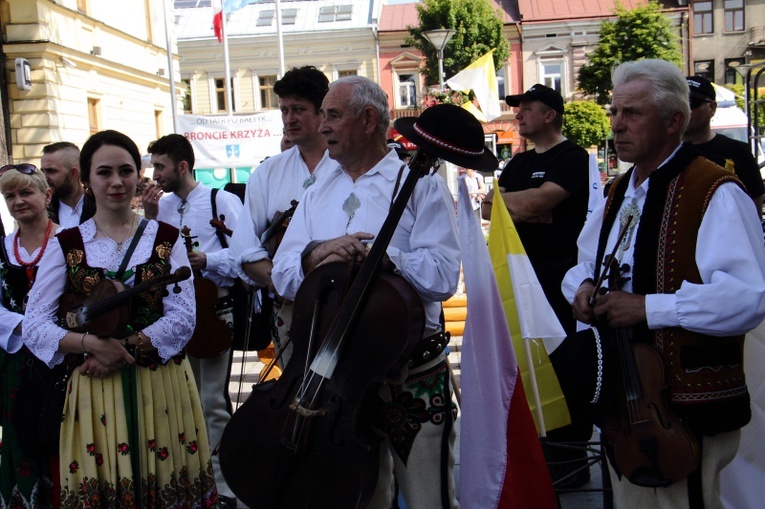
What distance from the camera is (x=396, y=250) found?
2873 mm

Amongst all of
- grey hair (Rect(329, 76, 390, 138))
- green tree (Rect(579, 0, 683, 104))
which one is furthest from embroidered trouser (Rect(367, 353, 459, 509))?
green tree (Rect(579, 0, 683, 104))

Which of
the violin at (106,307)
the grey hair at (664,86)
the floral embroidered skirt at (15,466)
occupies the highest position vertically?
the grey hair at (664,86)

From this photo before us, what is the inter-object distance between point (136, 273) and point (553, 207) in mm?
2255

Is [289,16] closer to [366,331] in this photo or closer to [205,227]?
[205,227]

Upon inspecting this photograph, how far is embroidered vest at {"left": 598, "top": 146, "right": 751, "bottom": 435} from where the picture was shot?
2492mm

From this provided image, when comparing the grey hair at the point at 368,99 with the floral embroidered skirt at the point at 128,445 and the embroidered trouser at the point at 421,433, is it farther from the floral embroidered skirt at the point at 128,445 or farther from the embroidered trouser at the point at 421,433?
the floral embroidered skirt at the point at 128,445

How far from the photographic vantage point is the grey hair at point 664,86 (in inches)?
105

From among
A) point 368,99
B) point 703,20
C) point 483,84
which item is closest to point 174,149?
point 368,99

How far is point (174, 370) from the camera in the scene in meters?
3.50

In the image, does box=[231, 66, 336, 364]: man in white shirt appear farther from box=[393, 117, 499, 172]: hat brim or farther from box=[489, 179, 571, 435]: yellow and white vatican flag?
box=[393, 117, 499, 172]: hat brim

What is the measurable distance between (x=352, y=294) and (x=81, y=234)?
133cm

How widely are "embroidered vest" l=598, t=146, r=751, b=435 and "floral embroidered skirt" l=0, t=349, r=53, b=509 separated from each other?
9.17ft

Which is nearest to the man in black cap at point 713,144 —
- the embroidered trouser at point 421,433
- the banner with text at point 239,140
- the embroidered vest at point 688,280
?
the embroidered vest at point 688,280

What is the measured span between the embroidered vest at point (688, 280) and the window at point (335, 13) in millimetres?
44414
